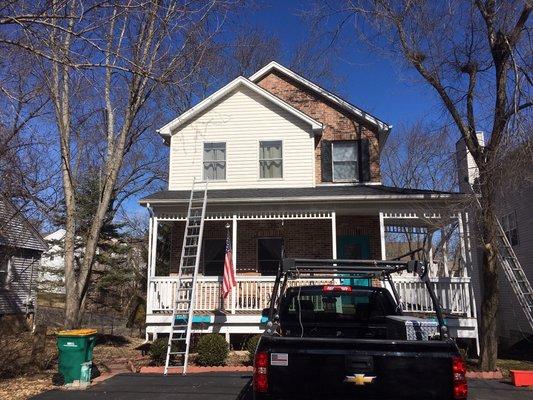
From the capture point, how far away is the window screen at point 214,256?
1619cm

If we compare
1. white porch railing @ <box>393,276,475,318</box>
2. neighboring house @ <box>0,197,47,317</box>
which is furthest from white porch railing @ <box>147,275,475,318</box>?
neighboring house @ <box>0,197,47,317</box>

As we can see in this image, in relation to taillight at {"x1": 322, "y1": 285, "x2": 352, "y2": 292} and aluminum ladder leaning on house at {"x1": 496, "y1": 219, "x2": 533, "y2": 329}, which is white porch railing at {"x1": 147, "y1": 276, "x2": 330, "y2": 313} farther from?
taillight at {"x1": 322, "y1": 285, "x2": 352, "y2": 292}

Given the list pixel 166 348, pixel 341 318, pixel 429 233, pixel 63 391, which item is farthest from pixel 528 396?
pixel 63 391

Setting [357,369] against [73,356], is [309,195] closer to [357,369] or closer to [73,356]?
[73,356]

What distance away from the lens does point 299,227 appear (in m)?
16.0

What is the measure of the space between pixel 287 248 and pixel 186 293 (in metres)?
3.74

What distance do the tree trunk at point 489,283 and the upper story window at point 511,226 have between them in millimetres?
6380

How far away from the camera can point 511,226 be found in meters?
16.8

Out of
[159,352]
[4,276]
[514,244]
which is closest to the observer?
[159,352]

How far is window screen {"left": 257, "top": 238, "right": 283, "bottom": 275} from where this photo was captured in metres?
16.0

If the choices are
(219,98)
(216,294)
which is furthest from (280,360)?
(219,98)

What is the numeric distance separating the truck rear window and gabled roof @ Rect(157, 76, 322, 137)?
1050 cm

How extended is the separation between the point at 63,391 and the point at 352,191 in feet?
30.4

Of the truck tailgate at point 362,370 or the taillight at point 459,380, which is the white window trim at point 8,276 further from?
the taillight at point 459,380
